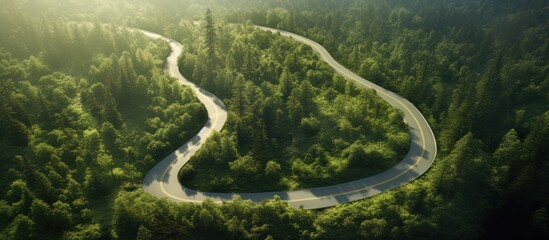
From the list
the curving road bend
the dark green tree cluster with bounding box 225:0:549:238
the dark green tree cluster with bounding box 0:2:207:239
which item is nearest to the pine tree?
the dark green tree cluster with bounding box 0:2:207:239

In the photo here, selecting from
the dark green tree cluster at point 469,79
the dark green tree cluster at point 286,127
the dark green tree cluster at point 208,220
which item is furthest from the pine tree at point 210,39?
the dark green tree cluster at point 208,220

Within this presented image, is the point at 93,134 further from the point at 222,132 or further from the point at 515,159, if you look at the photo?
the point at 515,159

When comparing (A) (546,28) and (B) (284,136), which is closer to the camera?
(B) (284,136)

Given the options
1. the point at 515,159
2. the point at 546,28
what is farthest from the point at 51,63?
the point at 546,28

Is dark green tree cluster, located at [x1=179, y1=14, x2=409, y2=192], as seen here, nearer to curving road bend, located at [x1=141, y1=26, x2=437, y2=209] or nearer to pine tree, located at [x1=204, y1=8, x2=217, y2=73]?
pine tree, located at [x1=204, y1=8, x2=217, y2=73]

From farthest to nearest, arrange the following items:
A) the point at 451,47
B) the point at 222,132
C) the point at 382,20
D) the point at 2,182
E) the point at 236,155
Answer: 1. the point at 382,20
2. the point at 451,47
3. the point at 222,132
4. the point at 236,155
5. the point at 2,182

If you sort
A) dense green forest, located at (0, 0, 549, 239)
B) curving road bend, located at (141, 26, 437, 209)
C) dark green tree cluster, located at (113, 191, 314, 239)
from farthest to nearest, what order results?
curving road bend, located at (141, 26, 437, 209) < dense green forest, located at (0, 0, 549, 239) < dark green tree cluster, located at (113, 191, 314, 239)
